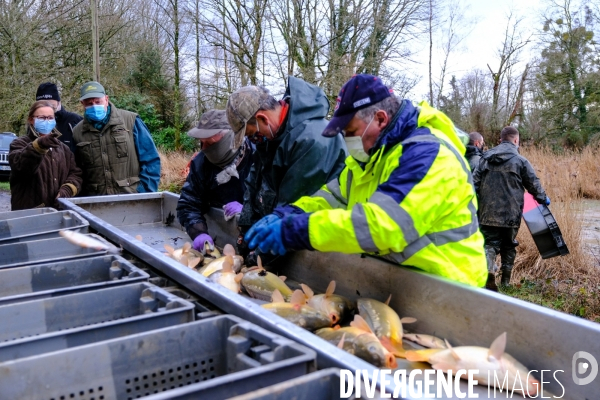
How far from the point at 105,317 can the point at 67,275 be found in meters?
0.57

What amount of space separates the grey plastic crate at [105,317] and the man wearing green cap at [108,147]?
367cm

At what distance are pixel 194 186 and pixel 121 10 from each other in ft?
70.2

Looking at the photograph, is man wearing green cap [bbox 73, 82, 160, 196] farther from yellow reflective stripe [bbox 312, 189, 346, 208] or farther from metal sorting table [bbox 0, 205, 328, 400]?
metal sorting table [bbox 0, 205, 328, 400]

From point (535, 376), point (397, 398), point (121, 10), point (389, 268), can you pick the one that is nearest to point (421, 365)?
point (535, 376)

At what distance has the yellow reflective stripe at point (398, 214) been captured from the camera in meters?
2.30

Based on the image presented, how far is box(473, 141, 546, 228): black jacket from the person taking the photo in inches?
267

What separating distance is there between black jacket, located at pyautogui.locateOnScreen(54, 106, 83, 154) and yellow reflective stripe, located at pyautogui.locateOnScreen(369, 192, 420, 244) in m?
4.36

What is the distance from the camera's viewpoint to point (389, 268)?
277 centimetres

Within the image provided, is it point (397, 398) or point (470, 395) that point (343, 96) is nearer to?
point (470, 395)

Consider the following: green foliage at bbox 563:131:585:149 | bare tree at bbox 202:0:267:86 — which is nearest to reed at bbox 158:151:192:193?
bare tree at bbox 202:0:267:86

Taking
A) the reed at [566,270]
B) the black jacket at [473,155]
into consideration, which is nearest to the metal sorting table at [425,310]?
the reed at [566,270]

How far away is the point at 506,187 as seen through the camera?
680 cm

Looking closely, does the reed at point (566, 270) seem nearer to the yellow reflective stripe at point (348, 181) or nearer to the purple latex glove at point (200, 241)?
the yellow reflective stripe at point (348, 181)

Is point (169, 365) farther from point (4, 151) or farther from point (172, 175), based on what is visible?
point (4, 151)
